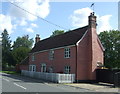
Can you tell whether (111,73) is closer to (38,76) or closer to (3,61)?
(38,76)

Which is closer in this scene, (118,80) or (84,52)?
(118,80)

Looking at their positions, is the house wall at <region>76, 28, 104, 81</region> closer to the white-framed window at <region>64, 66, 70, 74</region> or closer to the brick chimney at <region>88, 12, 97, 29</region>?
the brick chimney at <region>88, 12, 97, 29</region>

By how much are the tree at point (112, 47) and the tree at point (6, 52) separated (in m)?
36.4

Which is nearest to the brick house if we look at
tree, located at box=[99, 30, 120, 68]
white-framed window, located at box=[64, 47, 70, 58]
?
white-framed window, located at box=[64, 47, 70, 58]

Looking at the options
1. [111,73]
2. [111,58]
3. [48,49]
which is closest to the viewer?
[111,73]

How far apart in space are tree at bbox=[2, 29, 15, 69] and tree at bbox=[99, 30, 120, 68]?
36450 millimetres

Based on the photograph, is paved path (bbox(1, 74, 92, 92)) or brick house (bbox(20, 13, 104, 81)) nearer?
paved path (bbox(1, 74, 92, 92))

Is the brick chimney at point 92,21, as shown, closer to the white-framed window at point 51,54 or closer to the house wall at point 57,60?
the house wall at point 57,60

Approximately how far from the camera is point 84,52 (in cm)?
3095

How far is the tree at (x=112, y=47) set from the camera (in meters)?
57.8

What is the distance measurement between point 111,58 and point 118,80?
35.6 metres

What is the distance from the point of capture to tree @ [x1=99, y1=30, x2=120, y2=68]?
57.8m

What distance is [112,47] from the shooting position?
196 feet

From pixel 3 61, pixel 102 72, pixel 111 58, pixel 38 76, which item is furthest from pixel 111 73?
pixel 3 61
